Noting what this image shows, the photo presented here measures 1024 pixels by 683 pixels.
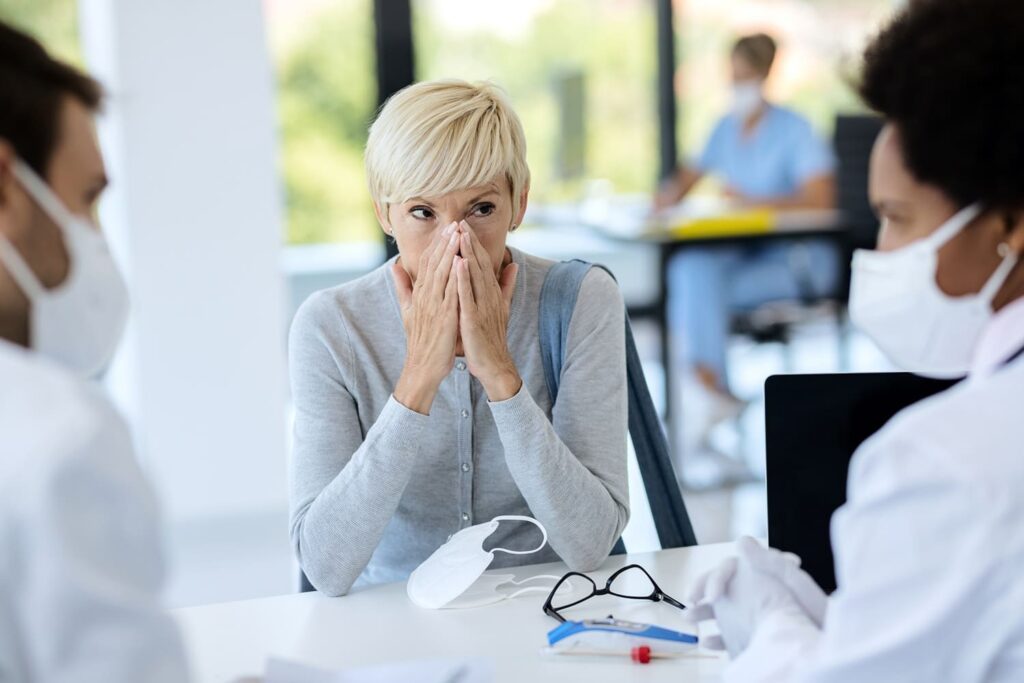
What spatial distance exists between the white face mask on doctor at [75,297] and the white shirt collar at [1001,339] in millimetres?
785

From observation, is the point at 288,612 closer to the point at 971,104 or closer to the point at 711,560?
the point at 711,560

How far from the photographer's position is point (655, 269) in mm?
3939

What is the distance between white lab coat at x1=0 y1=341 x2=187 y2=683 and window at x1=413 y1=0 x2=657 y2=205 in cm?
351

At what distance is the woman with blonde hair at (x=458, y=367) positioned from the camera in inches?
56.6

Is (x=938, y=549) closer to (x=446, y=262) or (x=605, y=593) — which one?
(x=605, y=593)

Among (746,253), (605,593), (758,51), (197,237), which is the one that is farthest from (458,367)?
(758,51)

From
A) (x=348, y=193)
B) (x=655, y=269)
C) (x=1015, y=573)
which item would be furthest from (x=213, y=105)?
(x=1015, y=573)

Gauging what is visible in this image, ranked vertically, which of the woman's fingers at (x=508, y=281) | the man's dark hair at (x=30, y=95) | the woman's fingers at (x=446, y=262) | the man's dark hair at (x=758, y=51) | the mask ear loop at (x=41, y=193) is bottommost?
the woman's fingers at (x=508, y=281)

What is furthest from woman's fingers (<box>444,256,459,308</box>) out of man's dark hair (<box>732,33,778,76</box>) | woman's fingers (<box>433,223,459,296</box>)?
man's dark hair (<box>732,33,778,76</box>)

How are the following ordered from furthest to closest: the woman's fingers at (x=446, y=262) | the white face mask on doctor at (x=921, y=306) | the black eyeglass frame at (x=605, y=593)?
the woman's fingers at (x=446, y=262)
the black eyeglass frame at (x=605, y=593)
the white face mask on doctor at (x=921, y=306)

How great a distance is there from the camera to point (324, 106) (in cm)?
432

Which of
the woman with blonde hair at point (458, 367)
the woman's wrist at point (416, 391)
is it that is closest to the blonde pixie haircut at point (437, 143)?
the woman with blonde hair at point (458, 367)

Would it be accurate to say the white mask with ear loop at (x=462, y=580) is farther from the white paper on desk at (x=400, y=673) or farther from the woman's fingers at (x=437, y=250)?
the woman's fingers at (x=437, y=250)

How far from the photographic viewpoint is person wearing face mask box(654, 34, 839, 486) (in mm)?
4262
